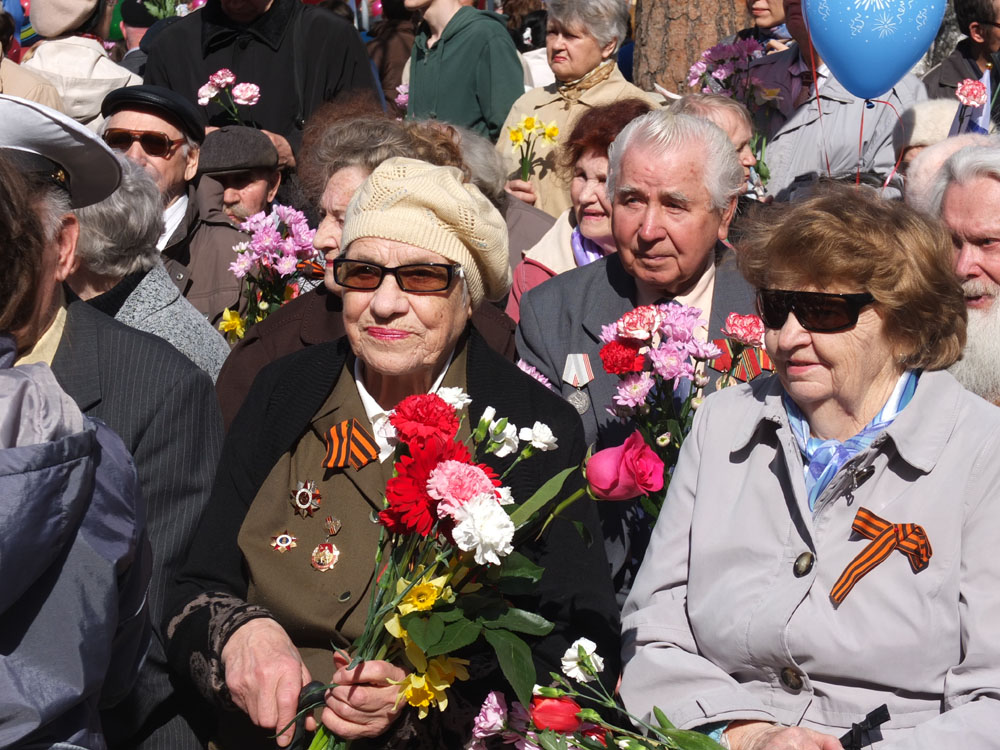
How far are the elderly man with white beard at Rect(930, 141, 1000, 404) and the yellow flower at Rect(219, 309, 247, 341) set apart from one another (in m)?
2.78

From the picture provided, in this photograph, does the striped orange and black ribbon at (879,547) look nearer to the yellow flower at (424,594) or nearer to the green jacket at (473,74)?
the yellow flower at (424,594)

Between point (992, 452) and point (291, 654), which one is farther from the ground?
point (992, 452)

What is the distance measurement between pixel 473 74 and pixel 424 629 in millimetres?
5449

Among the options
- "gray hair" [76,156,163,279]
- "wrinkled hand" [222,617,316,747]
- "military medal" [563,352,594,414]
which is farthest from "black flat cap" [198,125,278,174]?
"wrinkled hand" [222,617,316,747]

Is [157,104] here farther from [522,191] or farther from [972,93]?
[972,93]

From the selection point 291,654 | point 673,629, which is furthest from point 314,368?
point 673,629

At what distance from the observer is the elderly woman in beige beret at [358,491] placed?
2910mm

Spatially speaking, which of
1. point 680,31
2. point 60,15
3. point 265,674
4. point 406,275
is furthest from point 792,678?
point 60,15

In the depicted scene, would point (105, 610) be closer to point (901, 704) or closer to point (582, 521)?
point (582, 521)

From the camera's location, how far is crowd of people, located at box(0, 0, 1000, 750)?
8.25 feet

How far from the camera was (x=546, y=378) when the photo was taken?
4.16 m

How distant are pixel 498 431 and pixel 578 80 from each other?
4495 millimetres

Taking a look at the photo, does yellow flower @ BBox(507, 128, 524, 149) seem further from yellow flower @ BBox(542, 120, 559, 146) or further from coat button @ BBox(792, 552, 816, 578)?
coat button @ BBox(792, 552, 816, 578)

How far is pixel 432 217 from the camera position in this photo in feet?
11.0
